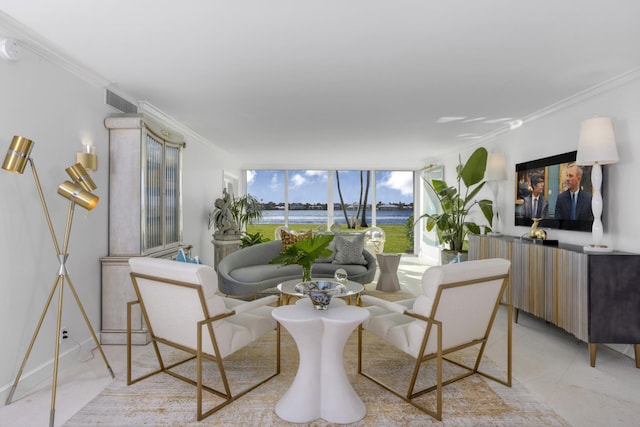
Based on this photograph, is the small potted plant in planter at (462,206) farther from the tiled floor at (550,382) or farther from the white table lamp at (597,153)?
the tiled floor at (550,382)

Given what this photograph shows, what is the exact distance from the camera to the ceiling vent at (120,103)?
3.75 meters

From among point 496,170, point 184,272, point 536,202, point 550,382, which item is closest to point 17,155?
point 184,272

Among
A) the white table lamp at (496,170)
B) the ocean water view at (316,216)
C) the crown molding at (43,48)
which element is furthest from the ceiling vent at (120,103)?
the ocean water view at (316,216)

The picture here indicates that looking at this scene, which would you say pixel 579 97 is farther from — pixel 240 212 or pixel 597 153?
pixel 240 212

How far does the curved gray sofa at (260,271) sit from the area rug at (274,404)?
1.67 metres

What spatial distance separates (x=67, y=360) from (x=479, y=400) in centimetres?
318

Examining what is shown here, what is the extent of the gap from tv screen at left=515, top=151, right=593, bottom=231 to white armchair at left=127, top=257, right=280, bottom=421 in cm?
337

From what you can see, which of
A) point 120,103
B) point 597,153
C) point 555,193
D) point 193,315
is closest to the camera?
point 193,315

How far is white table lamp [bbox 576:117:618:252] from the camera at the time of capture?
3312 millimetres

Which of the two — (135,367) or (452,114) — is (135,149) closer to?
(135,367)

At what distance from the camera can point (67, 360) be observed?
3115 millimetres

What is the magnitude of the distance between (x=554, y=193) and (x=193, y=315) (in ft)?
13.3

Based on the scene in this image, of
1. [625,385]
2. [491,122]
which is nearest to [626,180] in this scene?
[625,385]

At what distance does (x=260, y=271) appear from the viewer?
5.01 m
